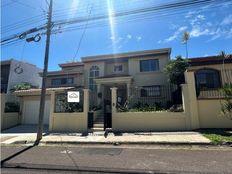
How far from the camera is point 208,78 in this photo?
16.0m

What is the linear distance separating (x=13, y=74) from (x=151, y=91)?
17471 mm

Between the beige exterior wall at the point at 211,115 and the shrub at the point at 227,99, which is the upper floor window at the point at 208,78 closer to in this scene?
the beige exterior wall at the point at 211,115

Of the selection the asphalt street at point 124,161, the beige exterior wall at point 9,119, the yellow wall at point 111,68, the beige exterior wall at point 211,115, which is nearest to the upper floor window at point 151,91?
the yellow wall at point 111,68

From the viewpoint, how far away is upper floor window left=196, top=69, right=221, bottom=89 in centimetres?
1581

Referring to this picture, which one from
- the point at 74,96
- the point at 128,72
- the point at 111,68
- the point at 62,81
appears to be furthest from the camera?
the point at 62,81

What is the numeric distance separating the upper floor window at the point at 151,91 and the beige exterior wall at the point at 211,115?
21.6ft

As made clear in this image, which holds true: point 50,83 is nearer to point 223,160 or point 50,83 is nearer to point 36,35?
point 36,35

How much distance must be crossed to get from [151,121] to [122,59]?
372 inches

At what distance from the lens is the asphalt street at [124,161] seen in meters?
4.99

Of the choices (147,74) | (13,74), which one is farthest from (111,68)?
(13,74)

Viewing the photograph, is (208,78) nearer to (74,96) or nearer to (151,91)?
(151,91)

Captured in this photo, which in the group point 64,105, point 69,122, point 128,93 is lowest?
point 69,122

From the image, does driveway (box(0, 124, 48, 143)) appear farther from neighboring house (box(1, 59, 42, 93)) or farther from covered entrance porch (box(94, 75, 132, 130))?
neighboring house (box(1, 59, 42, 93))

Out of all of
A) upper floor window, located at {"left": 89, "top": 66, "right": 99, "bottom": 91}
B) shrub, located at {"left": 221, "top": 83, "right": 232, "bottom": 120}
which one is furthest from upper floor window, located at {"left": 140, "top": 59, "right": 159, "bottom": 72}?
shrub, located at {"left": 221, "top": 83, "right": 232, "bottom": 120}
